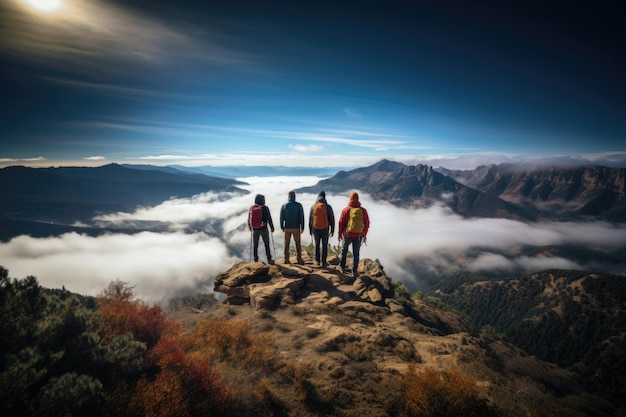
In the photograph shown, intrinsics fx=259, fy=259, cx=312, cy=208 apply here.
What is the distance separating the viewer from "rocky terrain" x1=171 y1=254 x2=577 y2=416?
21.8ft

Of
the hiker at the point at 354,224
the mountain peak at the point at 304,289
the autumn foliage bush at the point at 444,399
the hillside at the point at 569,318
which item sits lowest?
the hillside at the point at 569,318

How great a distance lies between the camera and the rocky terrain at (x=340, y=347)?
6637 millimetres

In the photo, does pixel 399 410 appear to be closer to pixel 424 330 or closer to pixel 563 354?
pixel 424 330

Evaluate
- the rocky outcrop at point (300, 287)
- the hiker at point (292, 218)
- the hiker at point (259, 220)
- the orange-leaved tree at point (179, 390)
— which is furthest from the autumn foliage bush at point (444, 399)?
the hiker at point (259, 220)

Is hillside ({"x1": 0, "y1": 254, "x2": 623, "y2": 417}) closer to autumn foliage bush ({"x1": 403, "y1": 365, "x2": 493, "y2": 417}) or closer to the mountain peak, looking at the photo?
autumn foliage bush ({"x1": 403, "y1": 365, "x2": 493, "y2": 417})

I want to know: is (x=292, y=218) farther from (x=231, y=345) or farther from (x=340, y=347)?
(x=231, y=345)

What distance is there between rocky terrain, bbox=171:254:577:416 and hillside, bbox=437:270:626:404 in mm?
139284

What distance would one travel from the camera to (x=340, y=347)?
911cm

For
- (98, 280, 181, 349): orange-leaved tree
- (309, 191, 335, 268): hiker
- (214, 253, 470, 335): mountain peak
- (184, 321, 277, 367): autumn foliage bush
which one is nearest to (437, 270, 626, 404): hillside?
(214, 253, 470, 335): mountain peak

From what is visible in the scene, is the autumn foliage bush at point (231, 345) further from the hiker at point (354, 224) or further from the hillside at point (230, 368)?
the hiker at point (354, 224)

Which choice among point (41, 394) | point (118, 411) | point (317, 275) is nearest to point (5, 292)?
point (41, 394)

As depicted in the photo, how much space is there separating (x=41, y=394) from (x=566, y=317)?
210 m

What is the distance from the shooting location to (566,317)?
474 ft

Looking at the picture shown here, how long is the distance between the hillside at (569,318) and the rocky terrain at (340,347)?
139284mm
